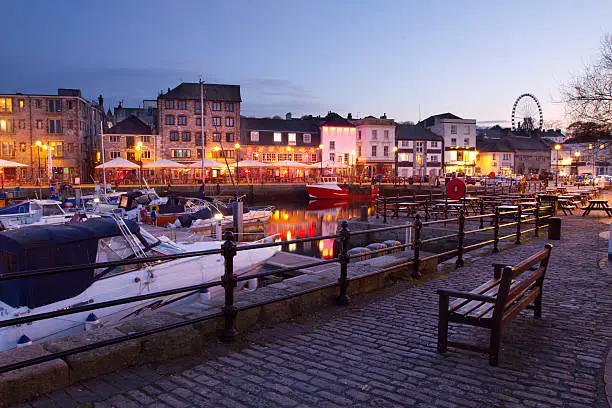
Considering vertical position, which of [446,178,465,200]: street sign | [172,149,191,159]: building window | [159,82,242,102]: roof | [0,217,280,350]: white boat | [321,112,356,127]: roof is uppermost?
[159,82,242,102]: roof

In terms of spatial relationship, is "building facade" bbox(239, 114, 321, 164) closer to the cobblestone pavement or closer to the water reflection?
the water reflection

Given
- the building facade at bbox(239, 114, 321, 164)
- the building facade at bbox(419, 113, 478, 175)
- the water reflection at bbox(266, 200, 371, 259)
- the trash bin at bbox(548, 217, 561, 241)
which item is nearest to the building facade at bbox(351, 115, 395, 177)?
the building facade at bbox(239, 114, 321, 164)

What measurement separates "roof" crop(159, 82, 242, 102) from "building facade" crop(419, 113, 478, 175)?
37.3m

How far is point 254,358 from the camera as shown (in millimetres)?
5188

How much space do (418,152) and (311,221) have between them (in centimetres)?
4394

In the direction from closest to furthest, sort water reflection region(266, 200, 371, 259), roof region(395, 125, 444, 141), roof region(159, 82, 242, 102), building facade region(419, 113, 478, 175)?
water reflection region(266, 200, 371, 259), roof region(159, 82, 242, 102), roof region(395, 125, 444, 141), building facade region(419, 113, 478, 175)

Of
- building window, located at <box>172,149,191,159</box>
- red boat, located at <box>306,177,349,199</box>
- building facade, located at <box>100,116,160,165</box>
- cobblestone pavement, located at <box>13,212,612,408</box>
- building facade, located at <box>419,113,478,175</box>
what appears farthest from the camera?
building facade, located at <box>419,113,478,175</box>

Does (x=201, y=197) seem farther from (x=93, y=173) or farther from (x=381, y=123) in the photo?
(x=381, y=123)

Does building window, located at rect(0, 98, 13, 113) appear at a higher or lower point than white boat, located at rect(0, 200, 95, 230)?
higher

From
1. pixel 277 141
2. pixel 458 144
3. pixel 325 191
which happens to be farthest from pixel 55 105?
pixel 458 144

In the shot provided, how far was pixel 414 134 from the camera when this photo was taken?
259ft

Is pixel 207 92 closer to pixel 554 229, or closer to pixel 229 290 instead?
pixel 554 229

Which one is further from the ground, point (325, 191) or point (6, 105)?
point (6, 105)

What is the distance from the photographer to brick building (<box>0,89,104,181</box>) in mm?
59531
